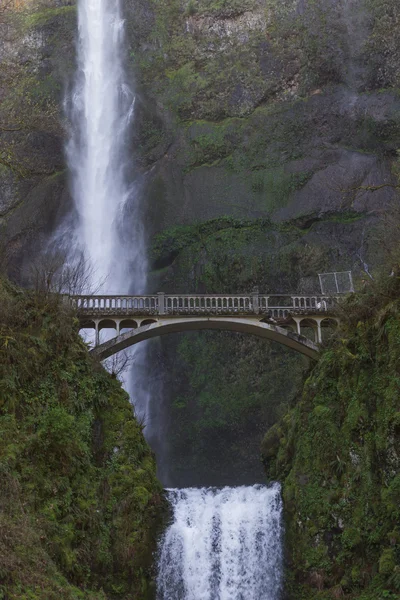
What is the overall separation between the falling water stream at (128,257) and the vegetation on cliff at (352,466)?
98cm

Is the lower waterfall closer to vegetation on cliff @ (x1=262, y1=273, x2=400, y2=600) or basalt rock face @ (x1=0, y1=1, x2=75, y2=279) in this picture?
vegetation on cliff @ (x1=262, y1=273, x2=400, y2=600)

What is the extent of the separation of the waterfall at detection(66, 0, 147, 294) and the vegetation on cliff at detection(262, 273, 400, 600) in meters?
15.7

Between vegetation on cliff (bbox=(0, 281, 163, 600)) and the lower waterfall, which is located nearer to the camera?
vegetation on cliff (bbox=(0, 281, 163, 600))

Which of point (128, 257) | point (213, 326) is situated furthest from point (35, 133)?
point (213, 326)

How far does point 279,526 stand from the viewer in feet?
57.4

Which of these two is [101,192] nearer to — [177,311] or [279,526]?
[177,311]

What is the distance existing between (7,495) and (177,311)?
1053cm

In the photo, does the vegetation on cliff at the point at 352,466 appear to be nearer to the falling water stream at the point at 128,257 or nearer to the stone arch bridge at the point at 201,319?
the falling water stream at the point at 128,257

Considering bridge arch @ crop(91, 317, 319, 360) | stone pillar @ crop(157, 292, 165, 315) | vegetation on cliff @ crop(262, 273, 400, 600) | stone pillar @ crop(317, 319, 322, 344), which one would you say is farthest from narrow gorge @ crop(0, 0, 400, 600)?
bridge arch @ crop(91, 317, 319, 360)

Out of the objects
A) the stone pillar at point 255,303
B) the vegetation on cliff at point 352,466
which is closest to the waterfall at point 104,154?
the stone pillar at point 255,303

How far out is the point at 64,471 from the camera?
15.2 meters

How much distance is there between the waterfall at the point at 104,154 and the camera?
32.9m

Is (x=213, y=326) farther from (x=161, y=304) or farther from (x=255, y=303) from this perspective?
(x=161, y=304)

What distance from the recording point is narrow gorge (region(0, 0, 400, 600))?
1520 cm
